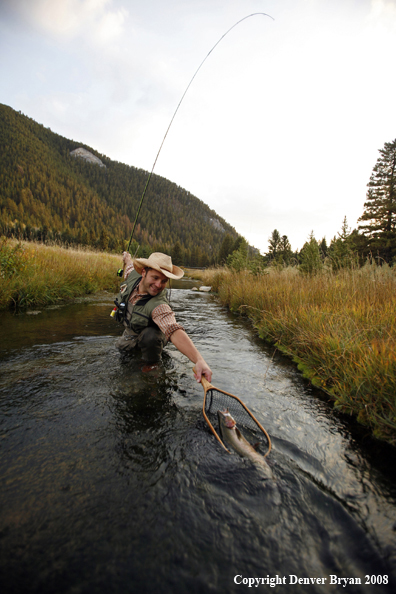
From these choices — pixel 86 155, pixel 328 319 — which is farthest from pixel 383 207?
pixel 86 155

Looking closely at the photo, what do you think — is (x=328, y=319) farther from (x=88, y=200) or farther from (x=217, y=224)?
(x=217, y=224)

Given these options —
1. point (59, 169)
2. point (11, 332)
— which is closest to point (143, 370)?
point (11, 332)

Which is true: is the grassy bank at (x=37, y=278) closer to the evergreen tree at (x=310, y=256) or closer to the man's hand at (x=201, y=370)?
the man's hand at (x=201, y=370)

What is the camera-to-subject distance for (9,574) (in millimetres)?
1289

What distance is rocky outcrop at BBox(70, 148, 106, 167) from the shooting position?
620ft

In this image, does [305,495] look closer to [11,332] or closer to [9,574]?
[9,574]

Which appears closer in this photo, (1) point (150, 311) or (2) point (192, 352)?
(2) point (192, 352)

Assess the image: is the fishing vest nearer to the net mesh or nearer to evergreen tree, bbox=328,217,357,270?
the net mesh

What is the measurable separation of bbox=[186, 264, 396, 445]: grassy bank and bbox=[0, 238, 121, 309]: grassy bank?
6.57 meters

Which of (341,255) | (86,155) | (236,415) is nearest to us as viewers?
(236,415)

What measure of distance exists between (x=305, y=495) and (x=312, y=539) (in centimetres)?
32

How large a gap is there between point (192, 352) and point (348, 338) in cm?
221

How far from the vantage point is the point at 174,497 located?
1.80m

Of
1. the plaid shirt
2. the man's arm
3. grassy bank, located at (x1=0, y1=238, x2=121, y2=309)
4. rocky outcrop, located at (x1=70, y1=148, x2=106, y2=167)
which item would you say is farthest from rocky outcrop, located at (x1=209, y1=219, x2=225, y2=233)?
the man's arm
